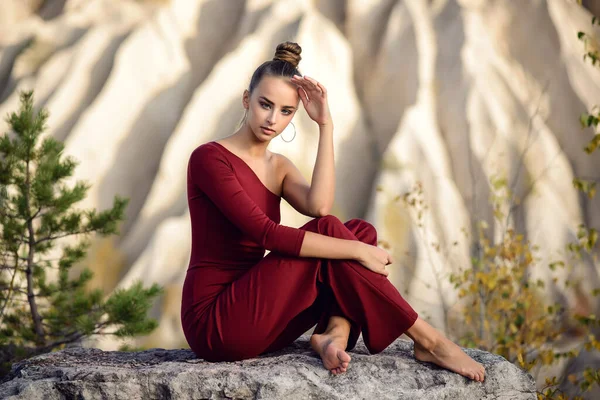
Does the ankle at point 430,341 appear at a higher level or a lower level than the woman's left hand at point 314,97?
lower

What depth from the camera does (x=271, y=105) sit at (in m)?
2.00

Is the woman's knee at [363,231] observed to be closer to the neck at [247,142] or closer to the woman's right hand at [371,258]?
the woman's right hand at [371,258]

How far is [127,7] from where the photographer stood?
846cm

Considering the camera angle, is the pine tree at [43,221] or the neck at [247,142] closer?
the neck at [247,142]

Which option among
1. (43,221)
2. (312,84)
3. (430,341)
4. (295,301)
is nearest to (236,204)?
(295,301)

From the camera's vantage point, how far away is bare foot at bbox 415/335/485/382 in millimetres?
1894

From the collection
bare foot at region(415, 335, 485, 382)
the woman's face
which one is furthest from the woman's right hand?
the woman's face

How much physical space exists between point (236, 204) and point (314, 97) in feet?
1.29

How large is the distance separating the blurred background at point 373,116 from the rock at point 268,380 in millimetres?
3719

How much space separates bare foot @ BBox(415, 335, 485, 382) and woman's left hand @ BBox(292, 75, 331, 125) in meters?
0.69

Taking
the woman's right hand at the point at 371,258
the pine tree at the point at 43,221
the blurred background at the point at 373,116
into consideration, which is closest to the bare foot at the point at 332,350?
the woman's right hand at the point at 371,258

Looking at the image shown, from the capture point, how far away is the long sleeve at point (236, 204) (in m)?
1.85

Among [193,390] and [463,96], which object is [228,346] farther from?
[463,96]

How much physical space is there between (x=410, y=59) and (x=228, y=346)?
5.59m
